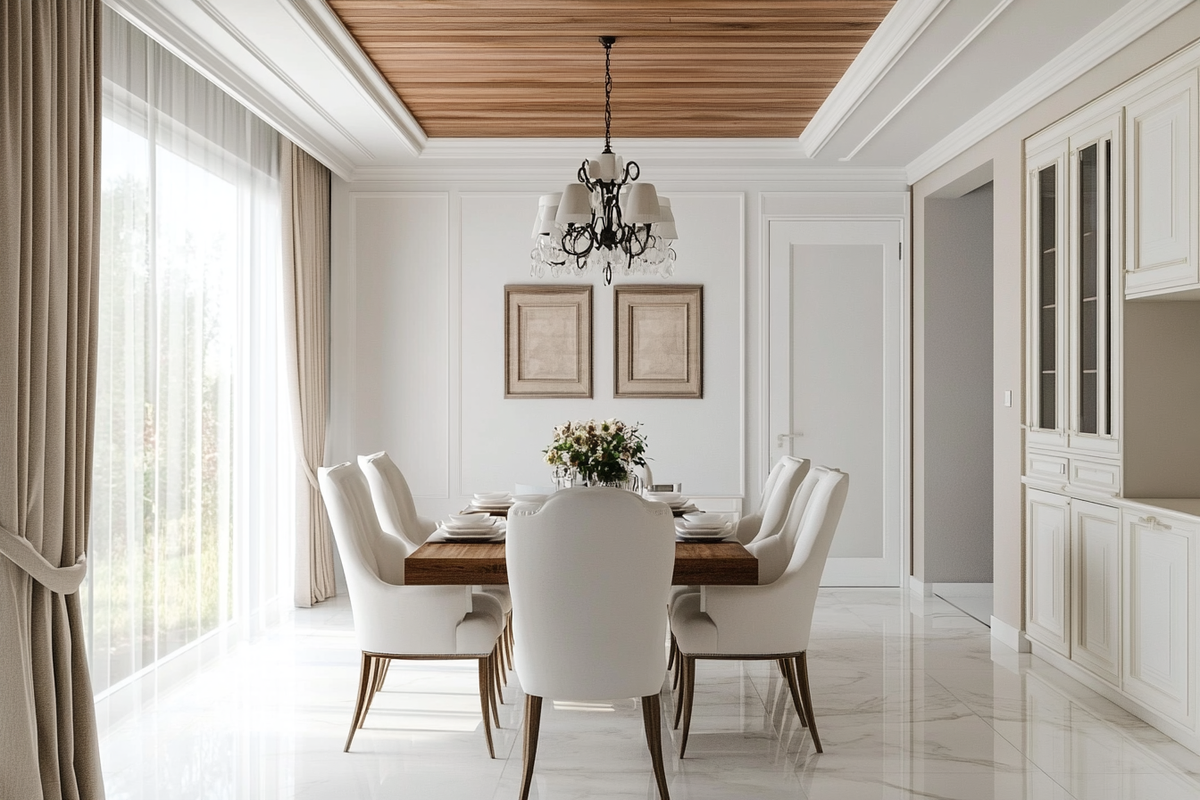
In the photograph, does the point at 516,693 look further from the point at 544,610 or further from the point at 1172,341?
the point at 1172,341

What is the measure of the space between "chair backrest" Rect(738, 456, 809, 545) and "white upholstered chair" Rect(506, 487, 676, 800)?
140 centimetres

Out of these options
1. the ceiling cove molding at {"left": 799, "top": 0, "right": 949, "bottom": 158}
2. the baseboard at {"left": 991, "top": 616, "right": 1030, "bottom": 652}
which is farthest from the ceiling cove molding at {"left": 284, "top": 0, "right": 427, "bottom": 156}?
the baseboard at {"left": 991, "top": 616, "right": 1030, "bottom": 652}

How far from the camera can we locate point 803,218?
5.99 metres

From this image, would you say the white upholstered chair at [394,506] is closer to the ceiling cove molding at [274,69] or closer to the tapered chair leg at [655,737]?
the tapered chair leg at [655,737]

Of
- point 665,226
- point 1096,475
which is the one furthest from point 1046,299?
point 665,226

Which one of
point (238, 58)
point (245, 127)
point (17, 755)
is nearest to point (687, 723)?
A: point (17, 755)

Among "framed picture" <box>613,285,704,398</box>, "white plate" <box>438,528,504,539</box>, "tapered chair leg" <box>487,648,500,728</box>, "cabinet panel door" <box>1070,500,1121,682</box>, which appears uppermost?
"framed picture" <box>613,285,704,398</box>

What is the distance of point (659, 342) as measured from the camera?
5.95m

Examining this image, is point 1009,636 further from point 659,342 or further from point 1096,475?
point 659,342

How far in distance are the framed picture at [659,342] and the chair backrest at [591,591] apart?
128 inches

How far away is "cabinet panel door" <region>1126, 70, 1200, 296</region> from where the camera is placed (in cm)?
322

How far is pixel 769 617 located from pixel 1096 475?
169cm

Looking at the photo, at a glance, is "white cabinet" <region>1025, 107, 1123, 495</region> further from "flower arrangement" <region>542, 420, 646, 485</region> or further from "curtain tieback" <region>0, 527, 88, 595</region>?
"curtain tieback" <region>0, 527, 88, 595</region>

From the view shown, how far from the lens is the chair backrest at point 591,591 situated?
261cm
